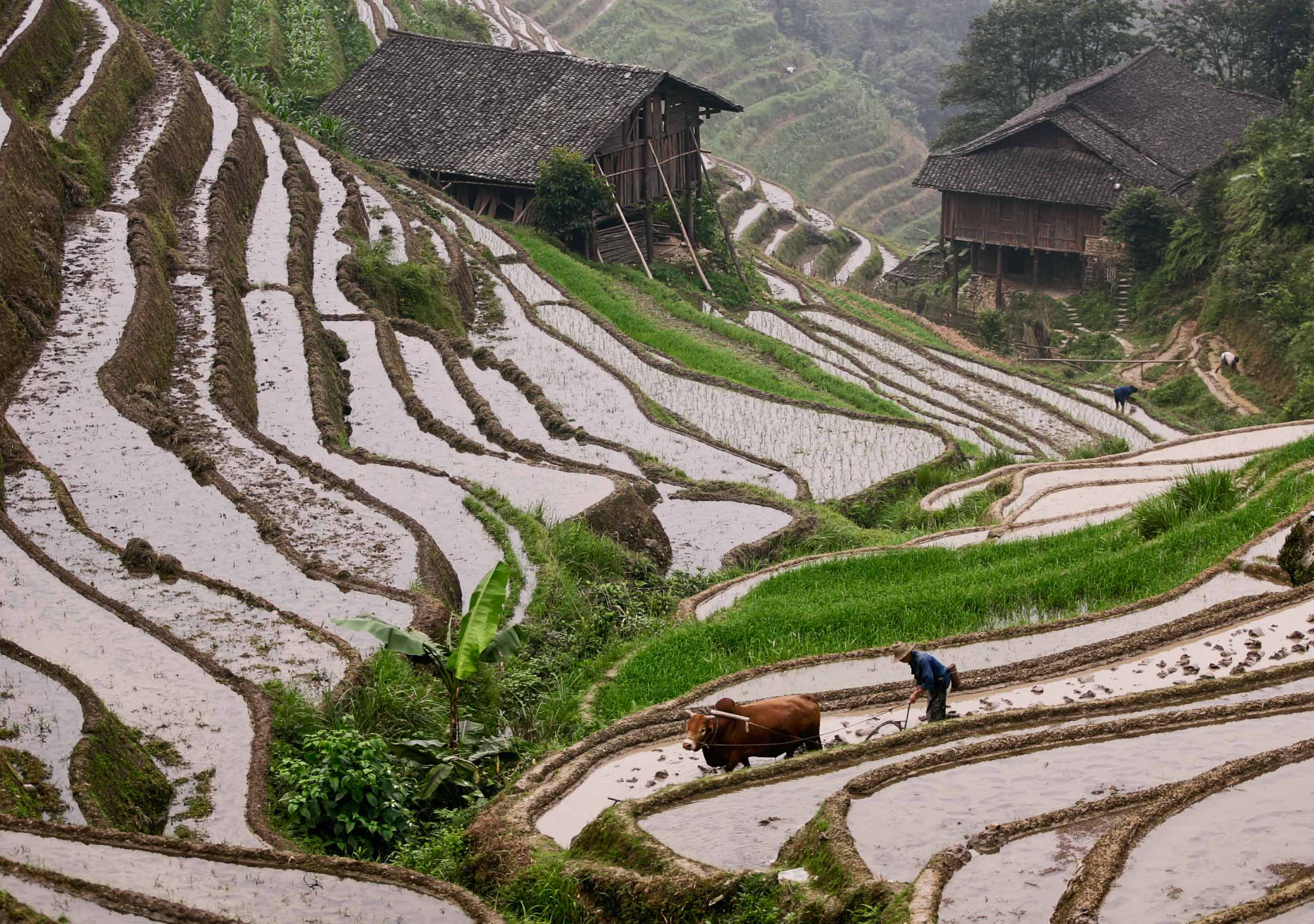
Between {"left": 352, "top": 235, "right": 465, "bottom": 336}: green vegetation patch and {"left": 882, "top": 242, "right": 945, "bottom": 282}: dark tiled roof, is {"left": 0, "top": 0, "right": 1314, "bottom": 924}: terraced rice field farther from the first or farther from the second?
{"left": 882, "top": 242, "right": 945, "bottom": 282}: dark tiled roof

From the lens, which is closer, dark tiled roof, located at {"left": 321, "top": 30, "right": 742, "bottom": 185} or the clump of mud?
the clump of mud

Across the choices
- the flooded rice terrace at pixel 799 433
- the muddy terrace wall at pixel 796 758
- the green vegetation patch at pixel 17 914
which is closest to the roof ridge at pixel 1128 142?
the flooded rice terrace at pixel 799 433

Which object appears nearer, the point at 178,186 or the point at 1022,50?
the point at 178,186

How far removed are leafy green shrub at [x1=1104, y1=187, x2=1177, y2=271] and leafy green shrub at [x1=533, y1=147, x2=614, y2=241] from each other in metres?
14.4

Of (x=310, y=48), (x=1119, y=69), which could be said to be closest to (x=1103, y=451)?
(x=310, y=48)

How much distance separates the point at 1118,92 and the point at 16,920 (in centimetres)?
4199

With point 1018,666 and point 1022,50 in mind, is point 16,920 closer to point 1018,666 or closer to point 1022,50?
point 1018,666

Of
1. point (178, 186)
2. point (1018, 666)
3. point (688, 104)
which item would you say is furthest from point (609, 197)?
point (1018, 666)

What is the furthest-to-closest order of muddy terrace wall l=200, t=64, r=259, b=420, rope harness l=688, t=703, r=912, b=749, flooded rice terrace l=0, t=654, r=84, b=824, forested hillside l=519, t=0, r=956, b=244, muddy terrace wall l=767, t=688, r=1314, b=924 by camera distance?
1. forested hillside l=519, t=0, r=956, b=244
2. muddy terrace wall l=200, t=64, r=259, b=420
3. rope harness l=688, t=703, r=912, b=749
4. flooded rice terrace l=0, t=654, r=84, b=824
5. muddy terrace wall l=767, t=688, r=1314, b=924

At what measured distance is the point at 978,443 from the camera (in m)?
22.1

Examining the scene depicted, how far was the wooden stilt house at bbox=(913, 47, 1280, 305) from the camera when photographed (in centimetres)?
3831

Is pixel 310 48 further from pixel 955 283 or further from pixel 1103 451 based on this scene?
pixel 1103 451

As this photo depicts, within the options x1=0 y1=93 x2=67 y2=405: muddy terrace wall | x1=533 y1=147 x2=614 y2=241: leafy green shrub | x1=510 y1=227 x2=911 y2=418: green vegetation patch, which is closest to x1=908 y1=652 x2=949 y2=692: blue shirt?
x1=0 y1=93 x2=67 y2=405: muddy terrace wall

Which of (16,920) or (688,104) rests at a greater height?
(688,104)
